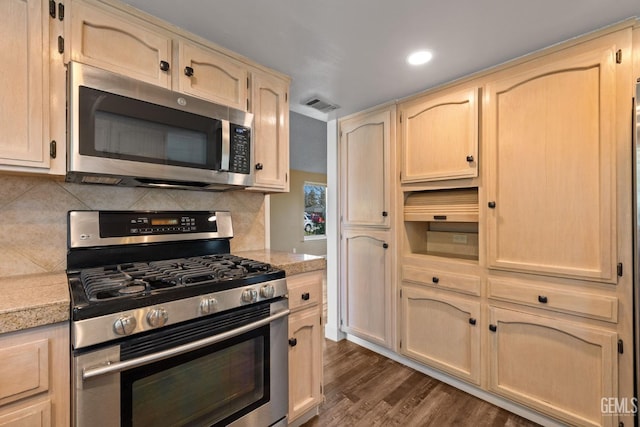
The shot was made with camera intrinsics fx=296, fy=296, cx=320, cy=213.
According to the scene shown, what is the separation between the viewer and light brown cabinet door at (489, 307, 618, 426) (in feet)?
5.03

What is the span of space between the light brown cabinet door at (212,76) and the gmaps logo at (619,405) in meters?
2.52

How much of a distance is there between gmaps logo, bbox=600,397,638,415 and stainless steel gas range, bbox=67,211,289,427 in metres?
1.64

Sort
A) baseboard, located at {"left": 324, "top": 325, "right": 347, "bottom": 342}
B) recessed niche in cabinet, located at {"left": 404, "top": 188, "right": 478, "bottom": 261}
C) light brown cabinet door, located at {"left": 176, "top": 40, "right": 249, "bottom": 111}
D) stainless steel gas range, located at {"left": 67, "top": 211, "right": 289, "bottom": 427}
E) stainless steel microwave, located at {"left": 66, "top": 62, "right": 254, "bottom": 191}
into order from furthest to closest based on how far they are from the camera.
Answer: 1. baseboard, located at {"left": 324, "top": 325, "right": 347, "bottom": 342}
2. recessed niche in cabinet, located at {"left": 404, "top": 188, "right": 478, "bottom": 261}
3. light brown cabinet door, located at {"left": 176, "top": 40, "right": 249, "bottom": 111}
4. stainless steel microwave, located at {"left": 66, "top": 62, "right": 254, "bottom": 191}
5. stainless steel gas range, located at {"left": 67, "top": 211, "right": 289, "bottom": 427}

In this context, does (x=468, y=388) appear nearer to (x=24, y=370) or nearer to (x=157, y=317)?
(x=157, y=317)

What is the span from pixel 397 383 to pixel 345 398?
44 cm

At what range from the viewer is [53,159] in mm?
1210

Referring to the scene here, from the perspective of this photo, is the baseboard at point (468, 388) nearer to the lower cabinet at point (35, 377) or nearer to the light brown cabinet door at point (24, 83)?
the lower cabinet at point (35, 377)

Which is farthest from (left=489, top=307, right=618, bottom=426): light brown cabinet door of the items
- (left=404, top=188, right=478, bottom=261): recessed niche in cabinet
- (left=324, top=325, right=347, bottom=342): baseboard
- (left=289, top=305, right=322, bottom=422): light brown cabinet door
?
(left=324, top=325, right=347, bottom=342): baseboard

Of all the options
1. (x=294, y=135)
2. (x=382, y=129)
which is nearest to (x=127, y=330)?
(x=382, y=129)

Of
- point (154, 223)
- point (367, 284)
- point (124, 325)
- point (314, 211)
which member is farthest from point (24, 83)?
point (314, 211)

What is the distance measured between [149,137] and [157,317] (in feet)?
2.80

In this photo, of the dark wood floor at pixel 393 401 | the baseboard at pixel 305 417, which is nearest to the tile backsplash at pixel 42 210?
the baseboard at pixel 305 417

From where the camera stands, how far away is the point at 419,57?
181cm

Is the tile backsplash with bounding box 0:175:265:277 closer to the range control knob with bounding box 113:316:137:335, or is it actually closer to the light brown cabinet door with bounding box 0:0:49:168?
the light brown cabinet door with bounding box 0:0:49:168
